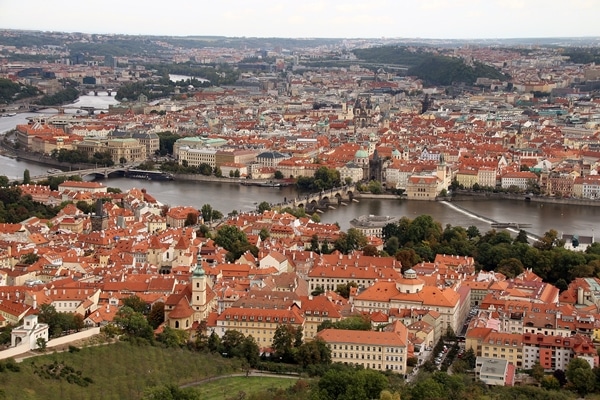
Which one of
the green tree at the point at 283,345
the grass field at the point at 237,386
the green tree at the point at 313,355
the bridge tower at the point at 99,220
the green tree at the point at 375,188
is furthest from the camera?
the green tree at the point at 375,188

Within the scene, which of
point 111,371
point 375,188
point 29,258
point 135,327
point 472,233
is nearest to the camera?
point 111,371

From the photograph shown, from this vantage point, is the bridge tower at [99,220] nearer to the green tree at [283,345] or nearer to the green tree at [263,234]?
the green tree at [263,234]

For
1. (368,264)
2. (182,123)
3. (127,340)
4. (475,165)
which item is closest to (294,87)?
(182,123)

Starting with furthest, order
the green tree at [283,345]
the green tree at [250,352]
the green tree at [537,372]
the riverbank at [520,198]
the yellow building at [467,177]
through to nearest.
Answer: the yellow building at [467,177] < the riverbank at [520,198] < the green tree at [283,345] < the green tree at [250,352] < the green tree at [537,372]

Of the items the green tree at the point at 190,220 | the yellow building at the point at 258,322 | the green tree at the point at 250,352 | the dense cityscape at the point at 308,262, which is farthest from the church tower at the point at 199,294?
the green tree at the point at 190,220

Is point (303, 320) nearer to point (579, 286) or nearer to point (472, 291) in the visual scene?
point (472, 291)

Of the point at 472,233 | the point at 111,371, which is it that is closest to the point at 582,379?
the point at 111,371

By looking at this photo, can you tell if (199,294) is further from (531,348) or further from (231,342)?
(531,348)
